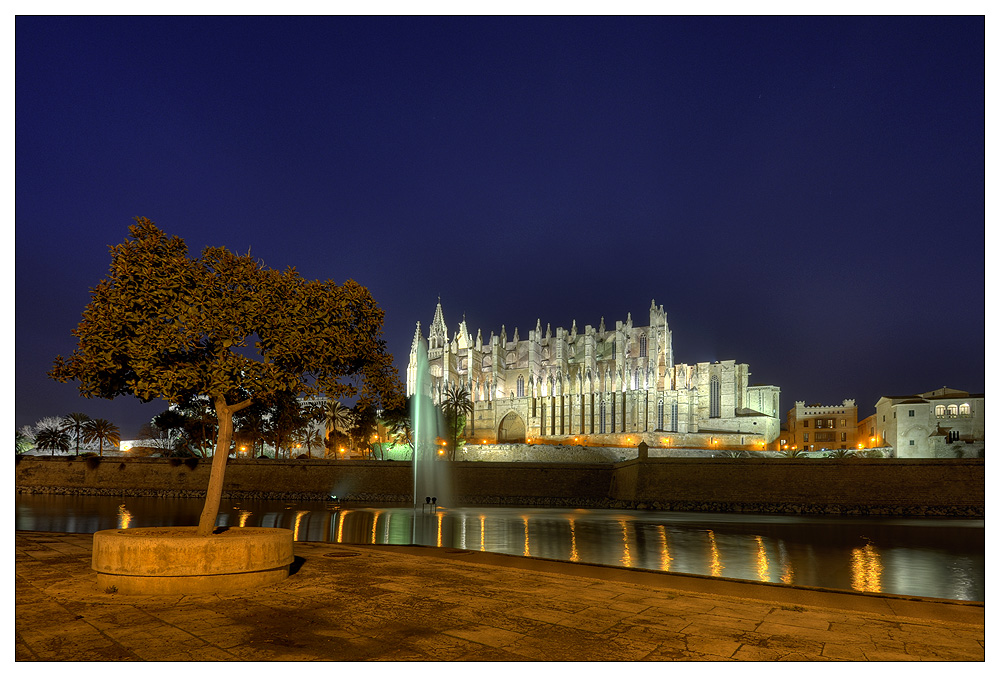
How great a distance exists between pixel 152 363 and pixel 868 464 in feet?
130

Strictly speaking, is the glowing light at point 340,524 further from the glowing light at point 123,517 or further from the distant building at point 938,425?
the distant building at point 938,425

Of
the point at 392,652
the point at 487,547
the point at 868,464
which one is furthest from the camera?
the point at 868,464

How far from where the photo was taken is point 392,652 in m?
5.71

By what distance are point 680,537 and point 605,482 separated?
78.1ft

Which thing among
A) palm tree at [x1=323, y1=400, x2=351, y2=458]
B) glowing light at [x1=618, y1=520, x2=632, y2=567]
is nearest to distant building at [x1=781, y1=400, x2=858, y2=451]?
palm tree at [x1=323, y1=400, x2=351, y2=458]

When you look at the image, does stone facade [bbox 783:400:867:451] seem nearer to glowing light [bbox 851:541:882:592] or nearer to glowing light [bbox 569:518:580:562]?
glowing light [bbox 569:518:580:562]

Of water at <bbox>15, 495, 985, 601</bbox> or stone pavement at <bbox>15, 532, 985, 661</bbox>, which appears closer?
stone pavement at <bbox>15, 532, 985, 661</bbox>

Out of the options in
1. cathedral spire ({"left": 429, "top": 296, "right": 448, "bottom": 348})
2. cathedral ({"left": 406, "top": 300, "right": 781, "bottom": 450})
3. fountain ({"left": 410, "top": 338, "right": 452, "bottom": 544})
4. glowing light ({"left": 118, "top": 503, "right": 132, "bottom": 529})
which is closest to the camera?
glowing light ({"left": 118, "top": 503, "right": 132, "bottom": 529})

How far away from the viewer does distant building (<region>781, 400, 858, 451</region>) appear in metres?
80.1

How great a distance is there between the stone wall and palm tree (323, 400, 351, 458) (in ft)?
53.6

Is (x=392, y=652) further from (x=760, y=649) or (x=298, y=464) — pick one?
(x=298, y=464)

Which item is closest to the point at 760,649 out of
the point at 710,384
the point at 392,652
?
the point at 392,652

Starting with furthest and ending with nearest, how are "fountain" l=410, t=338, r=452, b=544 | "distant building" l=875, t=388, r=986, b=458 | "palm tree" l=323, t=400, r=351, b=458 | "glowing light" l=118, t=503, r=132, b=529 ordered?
"palm tree" l=323, t=400, r=351, b=458, "distant building" l=875, t=388, r=986, b=458, "fountain" l=410, t=338, r=452, b=544, "glowing light" l=118, t=503, r=132, b=529

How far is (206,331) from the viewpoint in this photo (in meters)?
9.66
